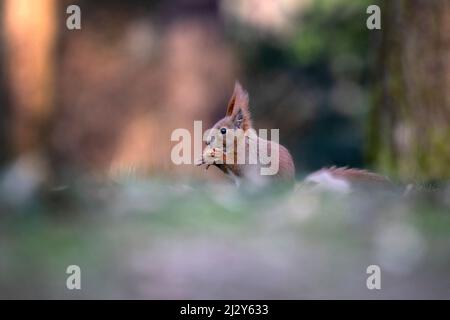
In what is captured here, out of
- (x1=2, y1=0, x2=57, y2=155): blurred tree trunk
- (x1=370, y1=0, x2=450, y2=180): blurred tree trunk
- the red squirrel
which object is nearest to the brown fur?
the red squirrel

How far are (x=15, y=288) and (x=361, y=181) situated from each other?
3.30 m

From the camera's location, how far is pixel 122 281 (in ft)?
12.6

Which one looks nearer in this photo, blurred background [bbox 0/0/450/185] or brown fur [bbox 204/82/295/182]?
brown fur [bbox 204/82/295/182]

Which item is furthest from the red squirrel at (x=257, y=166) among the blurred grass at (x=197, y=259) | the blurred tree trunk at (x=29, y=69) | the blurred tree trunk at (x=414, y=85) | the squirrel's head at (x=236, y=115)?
the blurred tree trunk at (x=29, y=69)

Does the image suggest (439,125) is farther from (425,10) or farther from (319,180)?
(319,180)

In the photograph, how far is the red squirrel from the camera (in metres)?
0.79

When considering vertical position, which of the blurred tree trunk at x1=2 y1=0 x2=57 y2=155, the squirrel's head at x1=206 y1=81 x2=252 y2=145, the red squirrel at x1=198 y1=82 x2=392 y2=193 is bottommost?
the red squirrel at x1=198 y1=82 x2=392 y2=193

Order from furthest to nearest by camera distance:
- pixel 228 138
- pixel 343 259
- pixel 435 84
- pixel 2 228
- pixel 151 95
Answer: pixel 151 95, pixel 2 228, pixel 343 259, pixel 435 84, pixel 228 138

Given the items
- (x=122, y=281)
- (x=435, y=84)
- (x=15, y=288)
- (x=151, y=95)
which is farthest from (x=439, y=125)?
(x=151, y=95)

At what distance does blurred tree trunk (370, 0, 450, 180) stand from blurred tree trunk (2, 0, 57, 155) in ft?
17.6

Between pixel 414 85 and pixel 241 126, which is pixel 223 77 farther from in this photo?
pixel 241 126

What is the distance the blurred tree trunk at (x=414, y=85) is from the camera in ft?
5.52

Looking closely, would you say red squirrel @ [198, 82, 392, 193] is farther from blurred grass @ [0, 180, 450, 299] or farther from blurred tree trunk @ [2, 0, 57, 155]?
blurred tree trunk @ [2, 0, 57, 155]

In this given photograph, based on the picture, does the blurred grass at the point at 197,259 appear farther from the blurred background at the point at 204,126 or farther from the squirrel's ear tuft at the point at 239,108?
the squirrel's ear tuft at the point at 239,108
